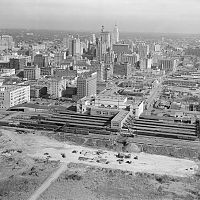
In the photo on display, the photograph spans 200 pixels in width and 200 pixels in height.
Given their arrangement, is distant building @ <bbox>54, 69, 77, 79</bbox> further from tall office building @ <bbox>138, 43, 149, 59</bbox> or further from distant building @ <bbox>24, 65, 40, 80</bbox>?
tall office building @ <bbox>138, 43, 149, 59</bbox>

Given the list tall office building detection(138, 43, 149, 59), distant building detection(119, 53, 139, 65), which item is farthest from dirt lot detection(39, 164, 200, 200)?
tall office building detection(138, 43, 149, 59)

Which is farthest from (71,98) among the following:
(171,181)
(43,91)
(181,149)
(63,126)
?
(171,181)

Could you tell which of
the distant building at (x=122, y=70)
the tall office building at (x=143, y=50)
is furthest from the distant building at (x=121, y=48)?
the distant building at (x=122, y=70)

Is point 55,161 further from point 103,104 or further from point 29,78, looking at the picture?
point 29,78

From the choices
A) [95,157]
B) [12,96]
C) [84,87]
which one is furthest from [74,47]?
[95,157]

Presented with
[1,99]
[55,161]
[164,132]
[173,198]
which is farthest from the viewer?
[1,99]

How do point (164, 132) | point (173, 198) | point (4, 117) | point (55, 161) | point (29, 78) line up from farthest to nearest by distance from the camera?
point (29, 78)
point (4, 117)
point (164, 132)
point (55, 161)
point (173, 198)

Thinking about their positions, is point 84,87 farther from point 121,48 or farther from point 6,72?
point 121,48

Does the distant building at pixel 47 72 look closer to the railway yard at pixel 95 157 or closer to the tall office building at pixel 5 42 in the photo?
the railway yard at pixel 95 157
